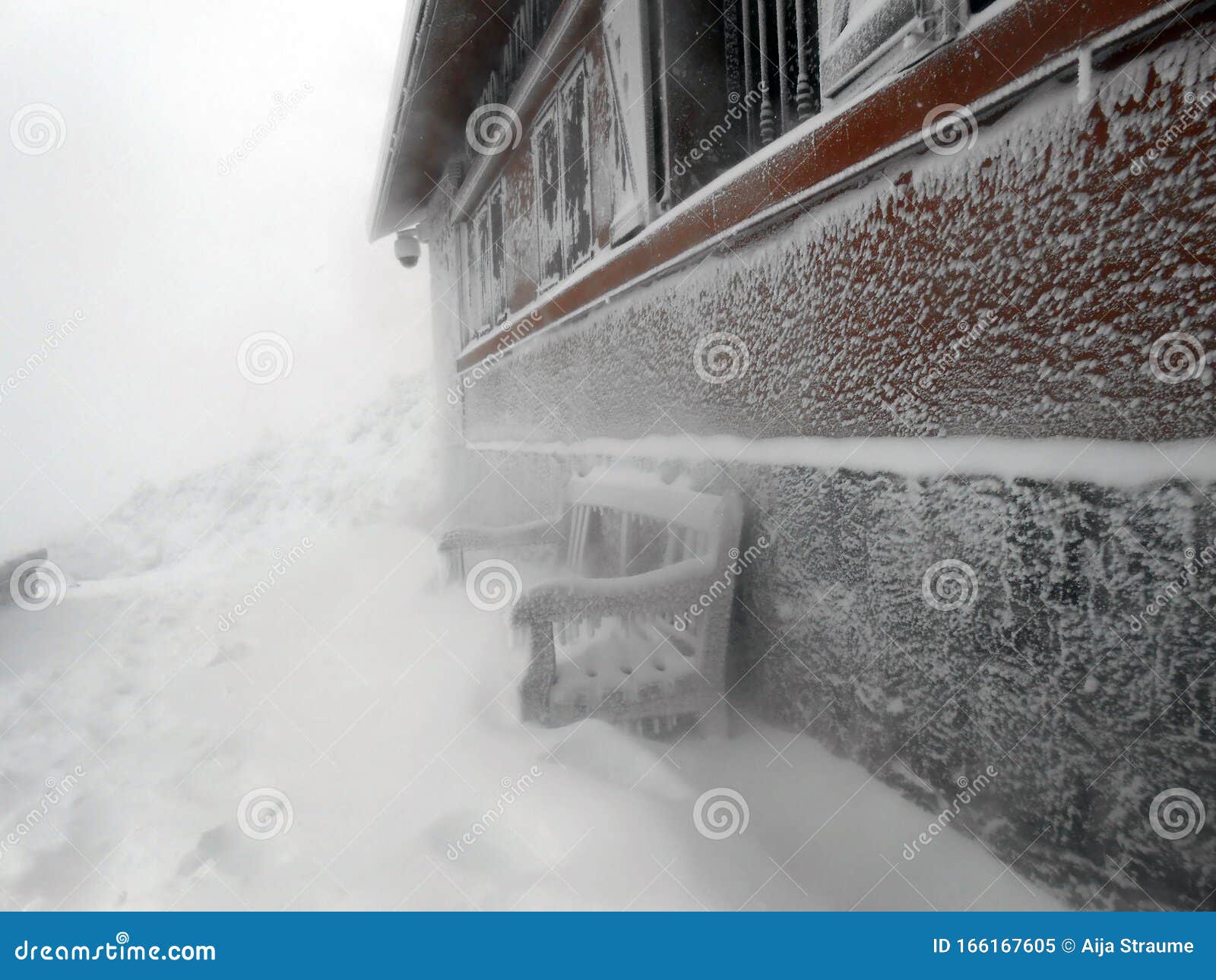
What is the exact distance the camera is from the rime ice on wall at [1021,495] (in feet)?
3.40

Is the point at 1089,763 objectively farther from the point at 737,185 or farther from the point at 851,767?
the point at 737,185

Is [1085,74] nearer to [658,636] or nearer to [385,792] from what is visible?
[658,636]

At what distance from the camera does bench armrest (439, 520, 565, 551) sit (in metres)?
3.29

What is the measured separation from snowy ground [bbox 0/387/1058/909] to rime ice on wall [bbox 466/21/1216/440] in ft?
3.15

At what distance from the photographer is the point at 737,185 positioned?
6.67 ft

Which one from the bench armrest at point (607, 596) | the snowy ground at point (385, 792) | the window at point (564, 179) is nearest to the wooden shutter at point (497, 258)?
the window at point (564, 179)

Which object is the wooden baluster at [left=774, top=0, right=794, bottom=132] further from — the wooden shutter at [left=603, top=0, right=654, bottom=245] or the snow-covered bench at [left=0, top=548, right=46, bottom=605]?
the snow-covered bench at [left=0, top=548, right=46, bottom=605]

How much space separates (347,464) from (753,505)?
11.6 meters

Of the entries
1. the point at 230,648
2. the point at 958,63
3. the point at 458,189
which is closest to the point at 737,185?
the point at 958,63

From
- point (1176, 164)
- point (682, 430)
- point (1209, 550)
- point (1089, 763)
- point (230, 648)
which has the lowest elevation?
point (230, 648)

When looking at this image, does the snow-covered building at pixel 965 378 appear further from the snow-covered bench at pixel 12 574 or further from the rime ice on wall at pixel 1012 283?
the snow-covered bench at pixel 12 574

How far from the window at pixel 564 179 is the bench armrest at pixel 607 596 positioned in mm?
2092

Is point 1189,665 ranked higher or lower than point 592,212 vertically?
lower

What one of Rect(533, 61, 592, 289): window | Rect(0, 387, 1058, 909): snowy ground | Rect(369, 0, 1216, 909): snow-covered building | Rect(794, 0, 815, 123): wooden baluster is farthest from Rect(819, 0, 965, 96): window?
Rect(533, 61, 592, 289): window
